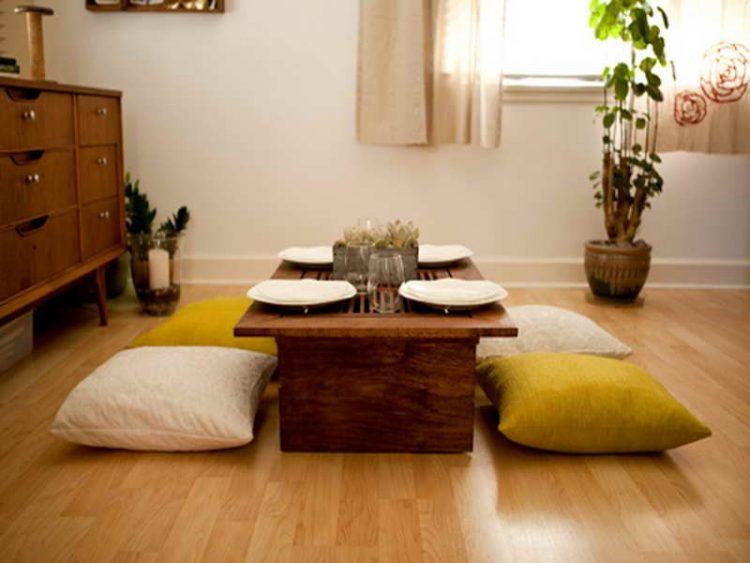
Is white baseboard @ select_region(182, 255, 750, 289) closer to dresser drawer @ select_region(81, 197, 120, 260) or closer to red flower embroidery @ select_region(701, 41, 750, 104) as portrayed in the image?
dresser drawer @ select_region(81, 197, 120, 260)

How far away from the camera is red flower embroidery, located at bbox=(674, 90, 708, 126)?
3.95 meters

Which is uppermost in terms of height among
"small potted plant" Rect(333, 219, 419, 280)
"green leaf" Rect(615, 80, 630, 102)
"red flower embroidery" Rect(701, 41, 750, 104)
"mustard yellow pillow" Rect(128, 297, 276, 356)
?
"red flower embroidery" Rect(701, 41, 750, 104)

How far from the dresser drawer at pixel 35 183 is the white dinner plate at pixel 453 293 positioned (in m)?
1.20

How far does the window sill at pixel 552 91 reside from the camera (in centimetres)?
405

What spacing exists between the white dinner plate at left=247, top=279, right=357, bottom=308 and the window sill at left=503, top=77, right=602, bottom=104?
2.03 m

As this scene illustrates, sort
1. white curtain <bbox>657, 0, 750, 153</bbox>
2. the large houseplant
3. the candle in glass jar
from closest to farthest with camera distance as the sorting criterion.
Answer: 1. the candle in glass jar
2. the large houseplant
3. white curtain <bbox>657, 0, 750, 153</bbox>

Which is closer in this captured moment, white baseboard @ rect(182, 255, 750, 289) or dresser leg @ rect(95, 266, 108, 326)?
dresser leg @ rect(95, 266, 108, 326)

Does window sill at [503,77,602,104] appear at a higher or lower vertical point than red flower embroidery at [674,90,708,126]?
higher

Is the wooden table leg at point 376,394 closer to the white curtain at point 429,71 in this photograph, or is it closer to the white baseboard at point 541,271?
the white curtain at point 429,71

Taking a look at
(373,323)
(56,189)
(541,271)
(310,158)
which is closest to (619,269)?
(541,271)

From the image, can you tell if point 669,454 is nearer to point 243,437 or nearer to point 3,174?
point 243,437

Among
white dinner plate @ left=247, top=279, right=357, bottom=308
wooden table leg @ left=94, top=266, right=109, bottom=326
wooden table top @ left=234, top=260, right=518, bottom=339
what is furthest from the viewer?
wooden table leg @ left=94, top=266, right=109, bottom=326

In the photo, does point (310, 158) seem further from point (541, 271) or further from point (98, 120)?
point (541, 271)

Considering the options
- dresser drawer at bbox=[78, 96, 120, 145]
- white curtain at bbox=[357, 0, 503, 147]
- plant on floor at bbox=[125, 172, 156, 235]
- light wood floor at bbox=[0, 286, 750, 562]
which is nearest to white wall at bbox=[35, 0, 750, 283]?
white curtain at bbox=[357, 0, 503, 147]
